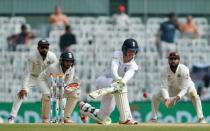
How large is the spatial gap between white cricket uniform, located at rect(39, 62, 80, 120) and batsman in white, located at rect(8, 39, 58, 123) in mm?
650

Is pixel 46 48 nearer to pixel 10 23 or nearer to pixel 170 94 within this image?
pixel 170 94

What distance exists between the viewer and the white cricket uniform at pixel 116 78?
696 inches

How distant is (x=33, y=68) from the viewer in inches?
794

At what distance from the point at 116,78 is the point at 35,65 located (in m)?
2.94

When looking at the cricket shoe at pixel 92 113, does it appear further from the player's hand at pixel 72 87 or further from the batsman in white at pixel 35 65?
the batsman in white at pixel 35 65

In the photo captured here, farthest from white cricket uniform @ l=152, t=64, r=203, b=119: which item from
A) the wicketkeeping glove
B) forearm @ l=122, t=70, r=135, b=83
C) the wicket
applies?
the wicketkeeping glove

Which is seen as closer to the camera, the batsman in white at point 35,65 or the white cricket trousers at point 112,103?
the white cricket trousers at point 112,103

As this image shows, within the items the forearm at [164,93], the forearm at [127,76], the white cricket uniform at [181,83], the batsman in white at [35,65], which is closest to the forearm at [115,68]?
the forearm at [127,76]

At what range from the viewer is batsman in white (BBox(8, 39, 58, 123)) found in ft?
65.1

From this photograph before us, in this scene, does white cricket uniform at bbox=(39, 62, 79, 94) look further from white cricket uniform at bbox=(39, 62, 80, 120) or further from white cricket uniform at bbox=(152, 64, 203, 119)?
white cricket uniform at bbox=(152, 64, 203, 119)

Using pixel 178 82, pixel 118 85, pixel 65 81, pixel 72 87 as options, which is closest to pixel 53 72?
pixel 65 81

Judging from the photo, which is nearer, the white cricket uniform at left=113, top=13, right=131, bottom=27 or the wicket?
the wicket

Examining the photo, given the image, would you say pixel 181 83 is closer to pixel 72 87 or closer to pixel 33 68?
pixel 72 87

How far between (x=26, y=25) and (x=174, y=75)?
7.30 metres
